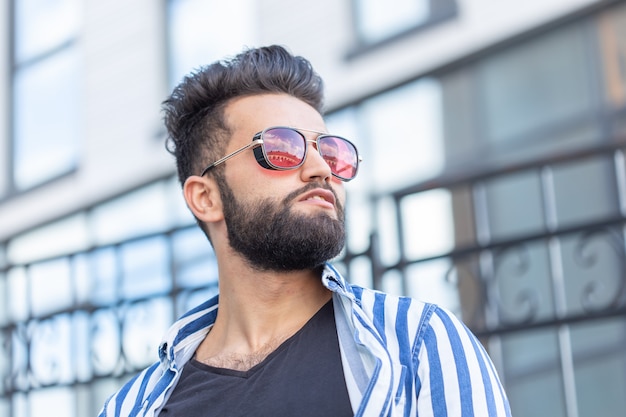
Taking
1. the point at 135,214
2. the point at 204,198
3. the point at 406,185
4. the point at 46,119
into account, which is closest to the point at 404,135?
the point at 406,185

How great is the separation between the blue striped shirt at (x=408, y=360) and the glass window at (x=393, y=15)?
4864 millimetres

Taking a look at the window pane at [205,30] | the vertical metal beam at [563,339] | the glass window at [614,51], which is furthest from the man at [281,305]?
the window pane at [205,30]

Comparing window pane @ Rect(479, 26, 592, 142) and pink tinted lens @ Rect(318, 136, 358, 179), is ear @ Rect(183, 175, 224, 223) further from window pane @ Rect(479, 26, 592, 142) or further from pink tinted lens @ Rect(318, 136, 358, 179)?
window pane @ Rect(479, 26, 592, 142)

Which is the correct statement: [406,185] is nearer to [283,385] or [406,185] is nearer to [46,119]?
[46,119]

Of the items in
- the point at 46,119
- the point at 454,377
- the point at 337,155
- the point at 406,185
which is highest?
the point at 46,119

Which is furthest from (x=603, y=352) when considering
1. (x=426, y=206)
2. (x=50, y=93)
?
(x=50, y=93)

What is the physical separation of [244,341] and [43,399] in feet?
22.2

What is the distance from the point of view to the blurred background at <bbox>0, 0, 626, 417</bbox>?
17.5 ft

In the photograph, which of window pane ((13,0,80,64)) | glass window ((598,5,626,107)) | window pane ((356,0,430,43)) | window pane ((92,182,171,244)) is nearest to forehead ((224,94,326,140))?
glass window ((598,5,626,107))

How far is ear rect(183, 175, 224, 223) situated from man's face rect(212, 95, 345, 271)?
0.05 metres

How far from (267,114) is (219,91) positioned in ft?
0.71

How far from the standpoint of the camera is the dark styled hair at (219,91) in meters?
2.93

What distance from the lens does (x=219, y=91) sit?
2.99m

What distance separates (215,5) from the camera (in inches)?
334
